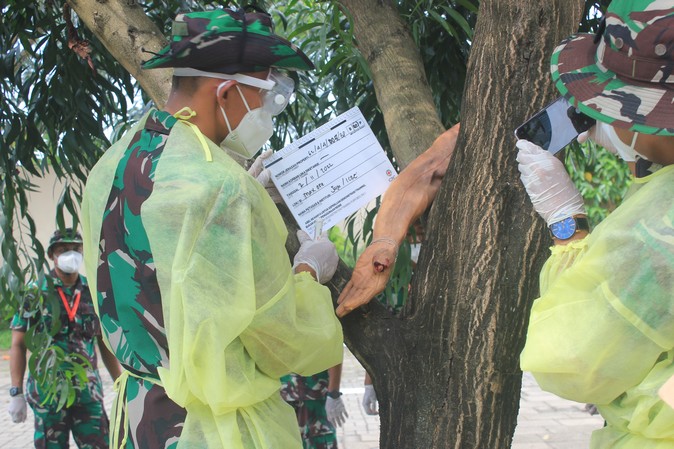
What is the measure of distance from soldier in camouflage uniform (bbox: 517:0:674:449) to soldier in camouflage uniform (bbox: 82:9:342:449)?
0.58 m

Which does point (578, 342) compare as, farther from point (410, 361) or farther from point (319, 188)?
point (319, 188)

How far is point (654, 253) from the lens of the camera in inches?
50.9

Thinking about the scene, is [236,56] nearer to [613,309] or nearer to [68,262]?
[613,309]

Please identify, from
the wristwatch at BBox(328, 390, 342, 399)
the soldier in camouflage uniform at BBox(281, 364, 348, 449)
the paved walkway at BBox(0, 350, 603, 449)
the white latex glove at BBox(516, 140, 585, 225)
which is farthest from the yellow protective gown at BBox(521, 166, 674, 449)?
the paved walkway at BBox(0, 350, 603, 449)

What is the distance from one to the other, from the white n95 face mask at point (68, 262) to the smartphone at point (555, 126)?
410cm

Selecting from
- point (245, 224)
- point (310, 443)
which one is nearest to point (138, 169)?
point (245, 224)

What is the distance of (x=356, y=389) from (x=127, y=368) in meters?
6.65

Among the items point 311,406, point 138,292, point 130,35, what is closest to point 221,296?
point 138,292

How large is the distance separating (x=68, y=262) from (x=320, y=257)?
3.69 meters

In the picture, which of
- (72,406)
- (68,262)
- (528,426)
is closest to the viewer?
(72,406)

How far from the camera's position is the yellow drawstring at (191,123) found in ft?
5.53

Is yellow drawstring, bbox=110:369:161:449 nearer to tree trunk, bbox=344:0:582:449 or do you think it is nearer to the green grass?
tree trunk, bbox=344:0:582:449

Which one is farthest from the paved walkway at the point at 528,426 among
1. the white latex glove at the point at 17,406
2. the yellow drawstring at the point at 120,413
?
the yellow drawstring at the point at 120,413

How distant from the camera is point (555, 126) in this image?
1787mm
